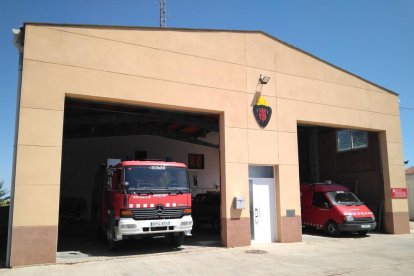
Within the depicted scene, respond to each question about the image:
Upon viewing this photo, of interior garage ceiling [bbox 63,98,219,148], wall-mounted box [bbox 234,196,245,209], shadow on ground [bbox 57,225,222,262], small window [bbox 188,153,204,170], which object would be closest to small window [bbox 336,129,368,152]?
interior garage ceiling [bbox 63,98,219,148]

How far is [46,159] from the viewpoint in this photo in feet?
32.6

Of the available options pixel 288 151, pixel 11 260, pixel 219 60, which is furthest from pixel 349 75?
pixel 11 260

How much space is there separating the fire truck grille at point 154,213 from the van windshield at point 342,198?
308 inches

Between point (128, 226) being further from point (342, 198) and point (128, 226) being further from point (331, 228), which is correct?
point (342, 198)

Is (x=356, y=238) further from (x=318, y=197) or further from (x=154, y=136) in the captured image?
(x=154, y=136)

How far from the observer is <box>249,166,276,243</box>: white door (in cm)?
1314

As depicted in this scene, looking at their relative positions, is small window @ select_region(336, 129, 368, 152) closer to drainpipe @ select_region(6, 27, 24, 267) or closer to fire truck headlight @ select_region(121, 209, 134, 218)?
fire truck headlight @ select_region(121, 209, 134, 218)

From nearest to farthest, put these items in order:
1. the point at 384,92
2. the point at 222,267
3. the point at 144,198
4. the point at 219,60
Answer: the point at 222,267, the point at 144,198, the point at 219,60, the point at 384,92

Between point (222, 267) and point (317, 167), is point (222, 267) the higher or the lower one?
the lower one

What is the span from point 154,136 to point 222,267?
16082mm

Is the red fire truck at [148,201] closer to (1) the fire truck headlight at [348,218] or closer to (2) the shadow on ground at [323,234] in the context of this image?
(2) the shadow on ground at [323,234]

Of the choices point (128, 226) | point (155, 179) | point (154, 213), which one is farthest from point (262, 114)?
point (128, 226)

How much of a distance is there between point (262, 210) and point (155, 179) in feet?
14.2

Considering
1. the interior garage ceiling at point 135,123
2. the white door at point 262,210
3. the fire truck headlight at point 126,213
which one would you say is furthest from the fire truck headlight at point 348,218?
the fire truck headlight at point 126,213
